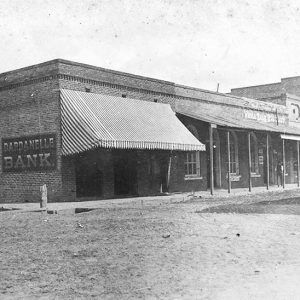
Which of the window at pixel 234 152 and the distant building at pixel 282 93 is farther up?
the distant building at pixel 282 93

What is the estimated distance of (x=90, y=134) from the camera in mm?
17734

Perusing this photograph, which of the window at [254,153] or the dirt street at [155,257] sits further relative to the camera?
the window at [254,153]

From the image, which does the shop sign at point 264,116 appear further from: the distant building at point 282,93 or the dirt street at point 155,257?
the dirt street at point 155,257

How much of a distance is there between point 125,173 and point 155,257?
1387 cm

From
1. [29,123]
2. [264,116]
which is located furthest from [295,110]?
[29,123]

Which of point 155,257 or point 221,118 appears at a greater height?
point 221,118

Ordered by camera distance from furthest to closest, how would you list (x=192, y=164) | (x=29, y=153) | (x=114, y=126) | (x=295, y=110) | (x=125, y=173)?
(x=295, y=110), (x=192, y=164), (x=125, y=173), (x=29, y=153), (x=114, y=126)

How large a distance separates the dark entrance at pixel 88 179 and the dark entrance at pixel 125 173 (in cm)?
102

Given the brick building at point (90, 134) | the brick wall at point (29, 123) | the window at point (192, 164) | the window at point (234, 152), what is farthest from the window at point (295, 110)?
the brick wall at point (29, 123)

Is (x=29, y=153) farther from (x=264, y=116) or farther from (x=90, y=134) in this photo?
(x=264, y=116)

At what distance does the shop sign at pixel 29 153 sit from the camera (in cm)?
1916

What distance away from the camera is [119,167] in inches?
834

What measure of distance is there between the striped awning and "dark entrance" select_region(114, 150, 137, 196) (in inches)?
61.7

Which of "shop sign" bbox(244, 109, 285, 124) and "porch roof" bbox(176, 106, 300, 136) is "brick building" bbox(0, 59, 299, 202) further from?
"shop sign" bbox(244, 109, 285, 124)
